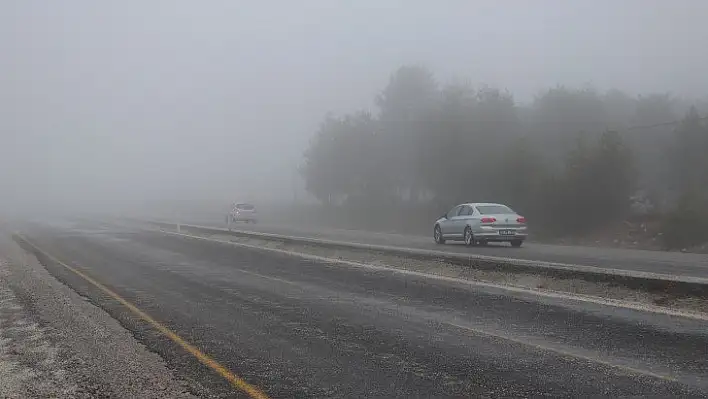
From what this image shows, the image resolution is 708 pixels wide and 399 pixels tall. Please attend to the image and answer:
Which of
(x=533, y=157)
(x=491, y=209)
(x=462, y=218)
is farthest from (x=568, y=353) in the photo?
(x=533, y=157)

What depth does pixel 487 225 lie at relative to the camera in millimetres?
21828

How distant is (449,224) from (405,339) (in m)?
16.5

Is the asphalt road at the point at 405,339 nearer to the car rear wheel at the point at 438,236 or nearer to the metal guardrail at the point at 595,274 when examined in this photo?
the metal guardrail at the point at 595,274

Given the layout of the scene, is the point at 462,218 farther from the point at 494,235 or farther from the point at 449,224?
the point at 494,235

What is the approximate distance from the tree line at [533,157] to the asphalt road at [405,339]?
2743cm

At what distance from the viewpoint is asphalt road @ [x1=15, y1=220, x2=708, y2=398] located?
5.82 metres

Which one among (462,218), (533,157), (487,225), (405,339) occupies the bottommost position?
(405,339)

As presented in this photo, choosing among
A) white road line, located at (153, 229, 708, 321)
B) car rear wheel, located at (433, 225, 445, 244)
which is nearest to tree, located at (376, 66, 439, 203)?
car rear wheel, located at (433, 225, 445, 244)

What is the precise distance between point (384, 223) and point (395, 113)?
1394 centimetres

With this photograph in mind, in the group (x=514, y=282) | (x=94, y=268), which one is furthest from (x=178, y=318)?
(x=94, y=268)

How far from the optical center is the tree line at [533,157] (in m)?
41.0

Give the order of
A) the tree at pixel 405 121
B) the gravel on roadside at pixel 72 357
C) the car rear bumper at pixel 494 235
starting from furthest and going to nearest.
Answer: the tree at pixel 405 121
the car rear bumper at pixel 494 235
the gravel on roadside at pixel 72 357

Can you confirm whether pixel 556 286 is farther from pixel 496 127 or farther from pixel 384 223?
pixel 384 223

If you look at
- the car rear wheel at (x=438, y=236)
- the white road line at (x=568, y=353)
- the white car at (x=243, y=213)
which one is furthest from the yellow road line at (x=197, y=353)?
the white car at (x=243, y=213)
